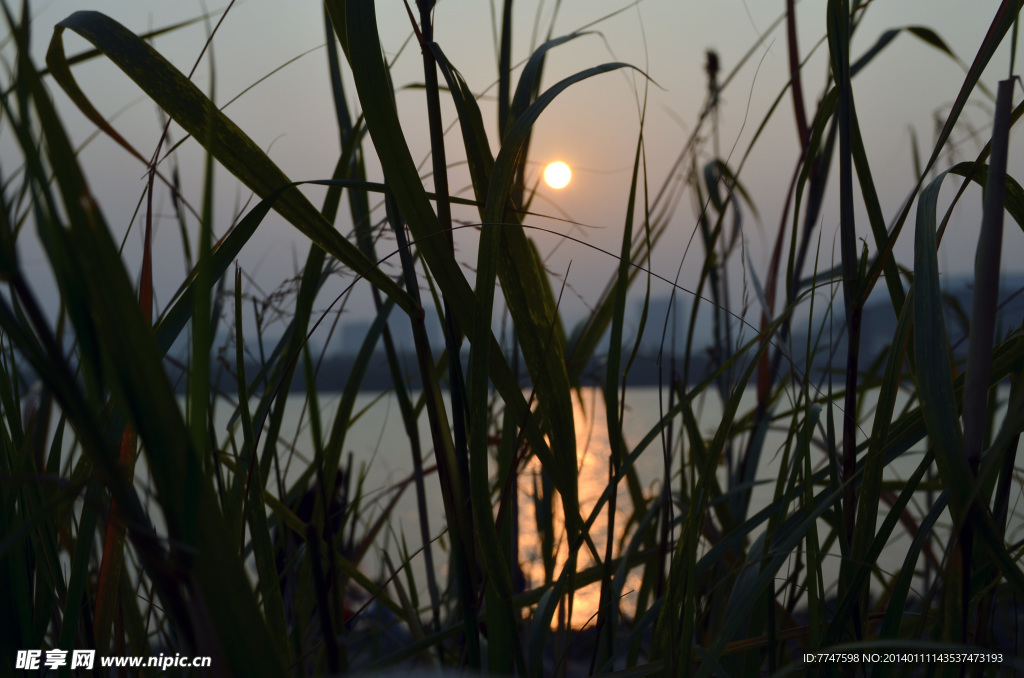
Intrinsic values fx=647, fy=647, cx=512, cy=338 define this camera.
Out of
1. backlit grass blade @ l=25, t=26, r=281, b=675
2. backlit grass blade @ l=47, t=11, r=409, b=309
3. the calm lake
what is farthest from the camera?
the calm lake

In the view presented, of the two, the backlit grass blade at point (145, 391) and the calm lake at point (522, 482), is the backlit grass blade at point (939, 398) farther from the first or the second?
the backlit grass blade at point (145, 391)

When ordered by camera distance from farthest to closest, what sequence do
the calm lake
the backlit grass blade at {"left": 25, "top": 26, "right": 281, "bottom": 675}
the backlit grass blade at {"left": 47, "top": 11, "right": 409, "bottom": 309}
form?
the calm lake, the backlit grass blade at {"left": 47, "top": 11, "right": 409, "bottom": 309}, the backlit grass blade at {"left": 25, "top": 26, "right": 281, "bottom": 675}

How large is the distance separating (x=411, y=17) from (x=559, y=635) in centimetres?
49

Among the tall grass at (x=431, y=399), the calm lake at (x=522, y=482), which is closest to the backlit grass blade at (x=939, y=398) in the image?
the tall grass at (x=431, y=399)

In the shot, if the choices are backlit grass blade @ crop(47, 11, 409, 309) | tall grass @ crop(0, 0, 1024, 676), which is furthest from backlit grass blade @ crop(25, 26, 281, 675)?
backlit grass blade @ crop(47, 11, 409, 309)

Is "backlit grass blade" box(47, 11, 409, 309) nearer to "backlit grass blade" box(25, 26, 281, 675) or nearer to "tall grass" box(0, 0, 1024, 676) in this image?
"tall grass" box(0, 0, 1024, 676)

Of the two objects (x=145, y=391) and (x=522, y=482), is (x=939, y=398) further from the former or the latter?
(x=522, y=482)

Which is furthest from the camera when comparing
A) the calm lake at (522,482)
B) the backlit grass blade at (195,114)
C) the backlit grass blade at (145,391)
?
the calm lake at (522,482)

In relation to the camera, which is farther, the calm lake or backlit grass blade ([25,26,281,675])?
the calm lake

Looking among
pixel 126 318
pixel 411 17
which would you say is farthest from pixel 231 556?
pixel 411 17

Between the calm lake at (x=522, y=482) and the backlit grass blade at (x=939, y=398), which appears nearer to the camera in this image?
the backlit grass blade at (x=939, y=398)

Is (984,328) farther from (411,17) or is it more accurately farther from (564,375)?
(411,17)

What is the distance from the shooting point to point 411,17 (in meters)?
0.34

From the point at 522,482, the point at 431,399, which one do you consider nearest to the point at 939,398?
the point at 431,399
